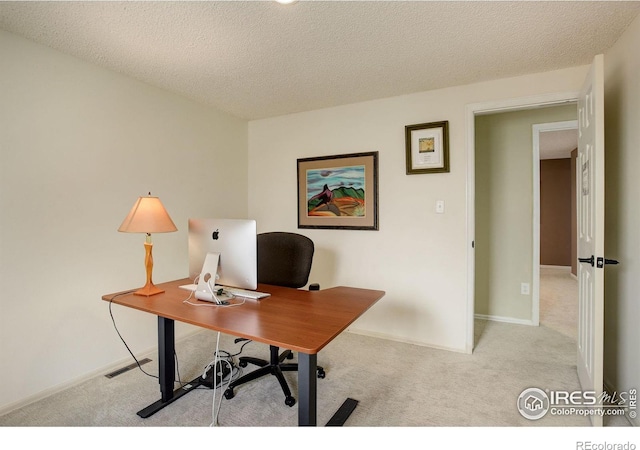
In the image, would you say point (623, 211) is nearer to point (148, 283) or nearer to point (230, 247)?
point (230, 247)

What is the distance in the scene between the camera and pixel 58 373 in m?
2.14

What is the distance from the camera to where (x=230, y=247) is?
1751 millimetres

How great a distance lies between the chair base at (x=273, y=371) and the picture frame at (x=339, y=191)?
1353 millimetres

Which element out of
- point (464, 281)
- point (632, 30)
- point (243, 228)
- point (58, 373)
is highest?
point (632, 30)

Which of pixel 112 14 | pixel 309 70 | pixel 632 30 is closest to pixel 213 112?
pixel 309 70

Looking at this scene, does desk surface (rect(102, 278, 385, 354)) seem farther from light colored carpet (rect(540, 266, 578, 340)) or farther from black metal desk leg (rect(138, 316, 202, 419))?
light colored carpet (rect(540, 266, 578, 340))

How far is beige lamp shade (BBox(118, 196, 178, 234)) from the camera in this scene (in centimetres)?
183

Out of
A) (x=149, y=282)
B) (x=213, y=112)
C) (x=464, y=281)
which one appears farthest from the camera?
(x=213, y=112)

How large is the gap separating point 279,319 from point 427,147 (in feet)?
6.72

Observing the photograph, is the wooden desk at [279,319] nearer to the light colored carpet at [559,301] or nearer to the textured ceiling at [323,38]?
the textured ceiling at [323,38]

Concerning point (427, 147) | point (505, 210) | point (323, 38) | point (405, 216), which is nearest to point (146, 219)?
point (323, 38)

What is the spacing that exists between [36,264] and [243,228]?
4.66ft

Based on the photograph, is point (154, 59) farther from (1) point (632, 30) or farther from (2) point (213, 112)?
(1) point (632, 30)
